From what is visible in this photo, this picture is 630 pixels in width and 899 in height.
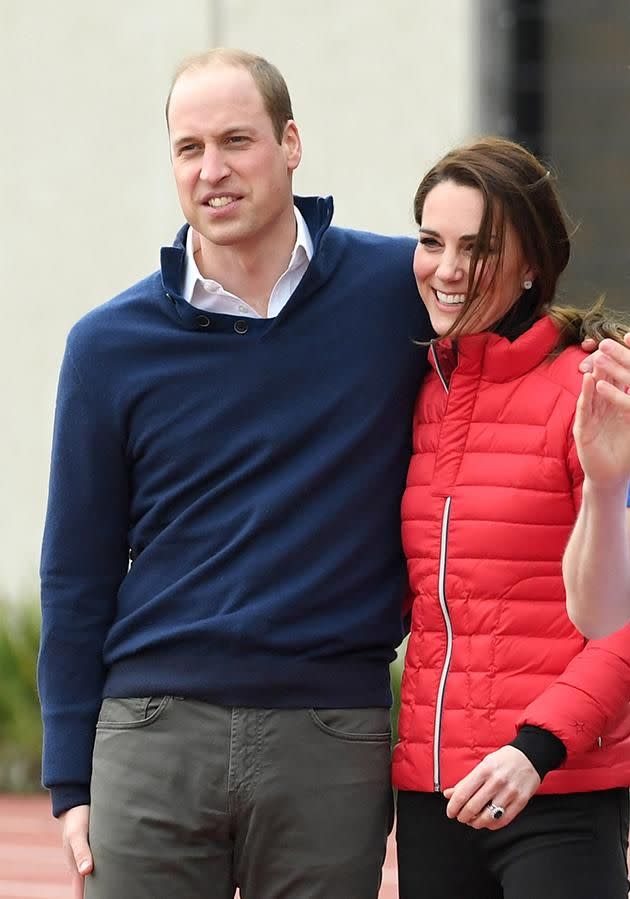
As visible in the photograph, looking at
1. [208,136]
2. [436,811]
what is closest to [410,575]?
[436,811]

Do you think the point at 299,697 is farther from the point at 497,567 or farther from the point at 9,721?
the point at 9,721

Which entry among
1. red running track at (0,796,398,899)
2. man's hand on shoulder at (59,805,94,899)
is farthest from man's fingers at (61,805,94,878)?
red running track at (0,796,398,899)

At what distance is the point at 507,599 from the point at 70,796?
89 centimetres

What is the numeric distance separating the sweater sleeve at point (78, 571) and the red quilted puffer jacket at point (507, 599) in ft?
1.94

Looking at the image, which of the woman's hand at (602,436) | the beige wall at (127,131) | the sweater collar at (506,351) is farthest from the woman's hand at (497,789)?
the beige wall at (127,131)

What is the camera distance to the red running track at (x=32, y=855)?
5.81 m

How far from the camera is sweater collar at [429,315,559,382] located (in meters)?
2.94

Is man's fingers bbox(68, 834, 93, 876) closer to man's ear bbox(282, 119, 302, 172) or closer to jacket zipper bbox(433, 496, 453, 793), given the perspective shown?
jacket zipper bbox(433, 496, 453, 793)

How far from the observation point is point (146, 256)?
25.8 feet

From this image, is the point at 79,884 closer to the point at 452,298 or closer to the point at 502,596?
the point at 502,596

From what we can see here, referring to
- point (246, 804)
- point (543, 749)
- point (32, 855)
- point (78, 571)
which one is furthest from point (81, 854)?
point (32, 855)

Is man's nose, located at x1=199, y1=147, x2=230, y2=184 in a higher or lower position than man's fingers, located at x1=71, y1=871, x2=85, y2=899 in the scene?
higher

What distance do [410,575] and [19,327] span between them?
5390 millimetres

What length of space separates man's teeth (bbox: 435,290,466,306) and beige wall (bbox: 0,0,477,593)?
4237mm
